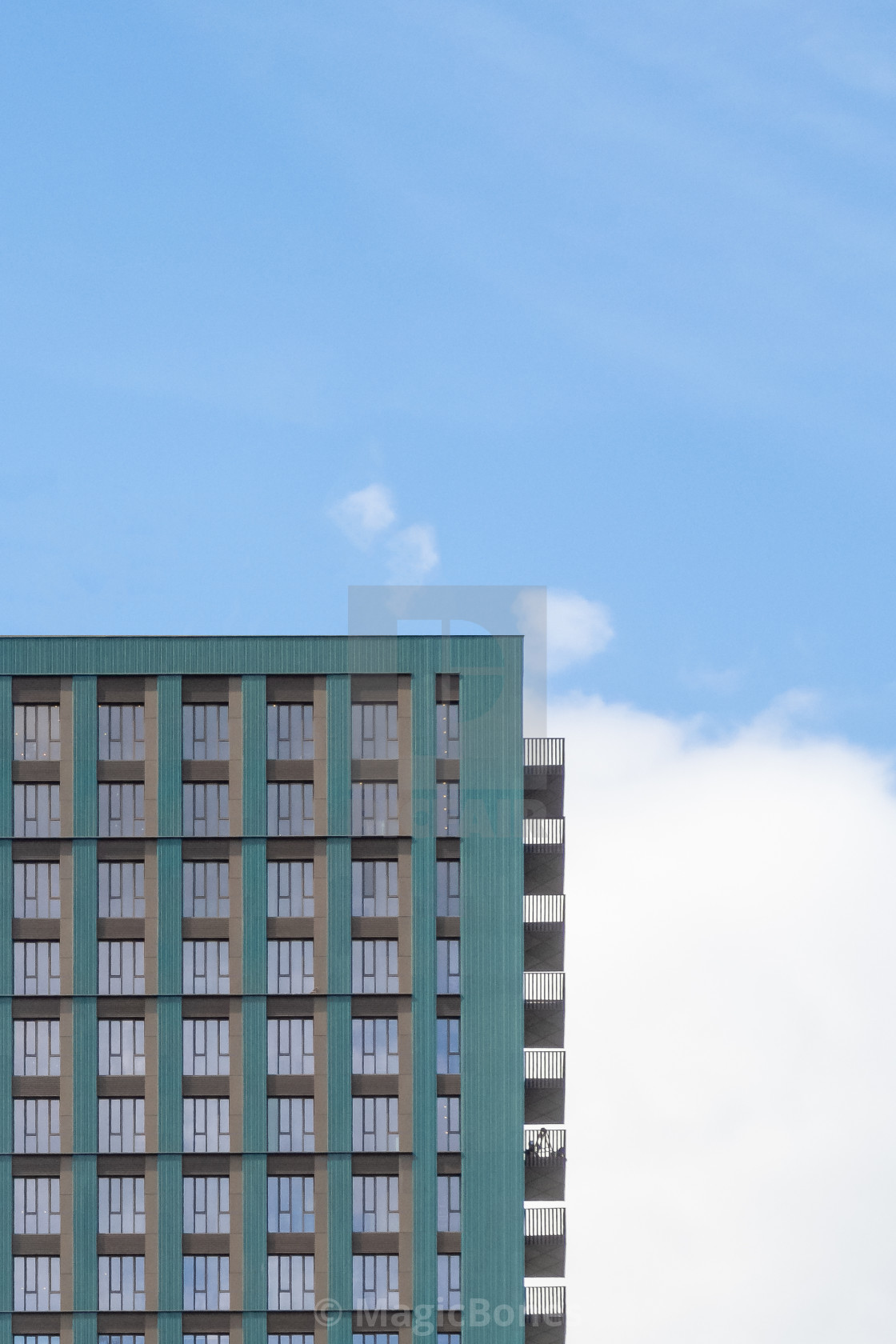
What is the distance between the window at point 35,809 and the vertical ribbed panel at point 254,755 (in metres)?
6.22

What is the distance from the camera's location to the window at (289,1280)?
145ft

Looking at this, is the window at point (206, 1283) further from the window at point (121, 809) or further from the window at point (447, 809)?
the window at point (447, 809)

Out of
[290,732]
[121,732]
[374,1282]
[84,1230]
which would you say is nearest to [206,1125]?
[84,1230]

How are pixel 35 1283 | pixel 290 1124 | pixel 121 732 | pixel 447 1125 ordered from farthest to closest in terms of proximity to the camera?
pixel 121 732
pixel 447 1125
pixel 290 1124
pixel 35 1283

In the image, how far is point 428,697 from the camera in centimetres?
4656

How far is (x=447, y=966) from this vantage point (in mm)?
45500

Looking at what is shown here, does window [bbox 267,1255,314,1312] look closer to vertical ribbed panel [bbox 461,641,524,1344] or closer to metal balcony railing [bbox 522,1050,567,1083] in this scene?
vertical ribbed panel [bbox 461,641,524,1344]

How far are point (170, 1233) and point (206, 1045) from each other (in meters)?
5.76

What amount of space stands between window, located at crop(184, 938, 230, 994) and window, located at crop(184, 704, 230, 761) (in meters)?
5.94

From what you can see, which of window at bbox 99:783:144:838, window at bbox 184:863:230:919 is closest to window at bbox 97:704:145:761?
window at bbox 99:783:144:838

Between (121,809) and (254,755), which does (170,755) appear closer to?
(121,809)

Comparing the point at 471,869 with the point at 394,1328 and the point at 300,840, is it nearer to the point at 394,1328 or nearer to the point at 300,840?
the point at 300,840

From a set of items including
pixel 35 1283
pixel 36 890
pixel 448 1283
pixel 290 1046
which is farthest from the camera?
pixel 36 890

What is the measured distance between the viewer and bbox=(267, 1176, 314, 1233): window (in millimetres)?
44438
